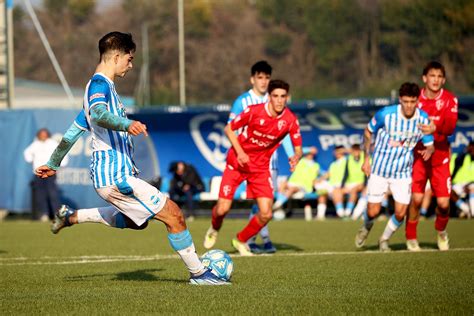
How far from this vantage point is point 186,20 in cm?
3064

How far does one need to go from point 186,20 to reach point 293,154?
19165mm

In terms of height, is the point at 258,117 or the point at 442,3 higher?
the point at 442,3

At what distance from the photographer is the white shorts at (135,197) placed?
8.32m

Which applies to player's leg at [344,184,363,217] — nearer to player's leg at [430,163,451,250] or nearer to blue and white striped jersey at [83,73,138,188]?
player's leg at [430,163,451,250]

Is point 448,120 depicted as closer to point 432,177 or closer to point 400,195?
point 432,177

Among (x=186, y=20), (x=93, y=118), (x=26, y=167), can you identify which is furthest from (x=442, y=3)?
(x=93, y=118)

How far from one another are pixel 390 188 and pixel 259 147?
194 cm

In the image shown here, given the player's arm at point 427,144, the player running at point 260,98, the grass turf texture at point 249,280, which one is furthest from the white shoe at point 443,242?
the player running at point 260,98

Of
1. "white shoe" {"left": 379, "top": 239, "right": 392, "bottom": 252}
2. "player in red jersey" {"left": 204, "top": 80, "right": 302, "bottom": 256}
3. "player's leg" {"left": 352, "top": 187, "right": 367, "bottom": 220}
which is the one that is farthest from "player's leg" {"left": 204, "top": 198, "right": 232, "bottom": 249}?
"player's leg" {"left": 352, "top": 187, "right": 367, "bottom": 220}

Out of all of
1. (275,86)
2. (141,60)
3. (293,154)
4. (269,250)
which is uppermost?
(141,60)

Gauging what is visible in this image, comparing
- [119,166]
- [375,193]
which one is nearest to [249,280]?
[119,166]

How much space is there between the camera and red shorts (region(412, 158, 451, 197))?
12.7m

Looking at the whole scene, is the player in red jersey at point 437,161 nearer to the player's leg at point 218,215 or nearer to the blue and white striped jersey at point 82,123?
the player's leg at point 218,215

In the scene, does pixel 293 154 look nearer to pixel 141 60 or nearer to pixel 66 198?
pixel 66 198
